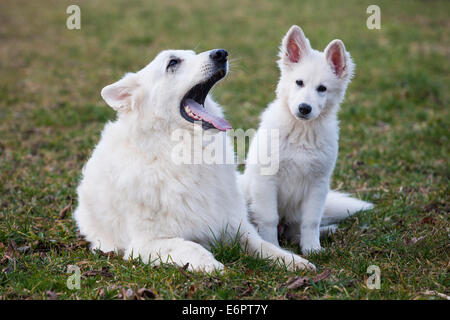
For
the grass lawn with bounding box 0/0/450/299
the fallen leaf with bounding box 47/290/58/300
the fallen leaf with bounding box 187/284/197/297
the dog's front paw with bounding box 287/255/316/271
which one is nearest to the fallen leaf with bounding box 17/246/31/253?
the grass lawn with bounding box 0/0/450/299

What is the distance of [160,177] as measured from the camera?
3523 mm

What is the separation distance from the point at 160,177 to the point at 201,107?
605 millimetres

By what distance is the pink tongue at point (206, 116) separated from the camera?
11.4ft

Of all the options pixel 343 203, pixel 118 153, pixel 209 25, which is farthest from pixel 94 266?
pixel 209 25

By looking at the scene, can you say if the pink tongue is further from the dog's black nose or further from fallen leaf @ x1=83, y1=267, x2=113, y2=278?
fallen leaf @ x1=83, y1=267, x2=113, y2=278

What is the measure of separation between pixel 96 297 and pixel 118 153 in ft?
3.62

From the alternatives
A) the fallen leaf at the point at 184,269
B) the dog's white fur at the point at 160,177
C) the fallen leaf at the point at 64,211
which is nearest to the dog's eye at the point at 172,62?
the dog's white fur at the point at 160,177

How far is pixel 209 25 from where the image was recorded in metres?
13.3

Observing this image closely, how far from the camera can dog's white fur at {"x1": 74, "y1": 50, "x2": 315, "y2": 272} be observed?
137 inches

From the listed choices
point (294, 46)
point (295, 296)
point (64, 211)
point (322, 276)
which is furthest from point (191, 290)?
point (294, 46)

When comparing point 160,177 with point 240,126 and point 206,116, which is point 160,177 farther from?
point 240,126

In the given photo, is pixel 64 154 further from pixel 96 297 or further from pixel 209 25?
pixel 209 25

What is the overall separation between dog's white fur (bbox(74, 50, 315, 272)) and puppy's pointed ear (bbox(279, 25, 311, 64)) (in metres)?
0.96

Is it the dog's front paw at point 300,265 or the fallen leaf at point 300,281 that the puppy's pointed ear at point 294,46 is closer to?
the dog's front paw at point 300,265
